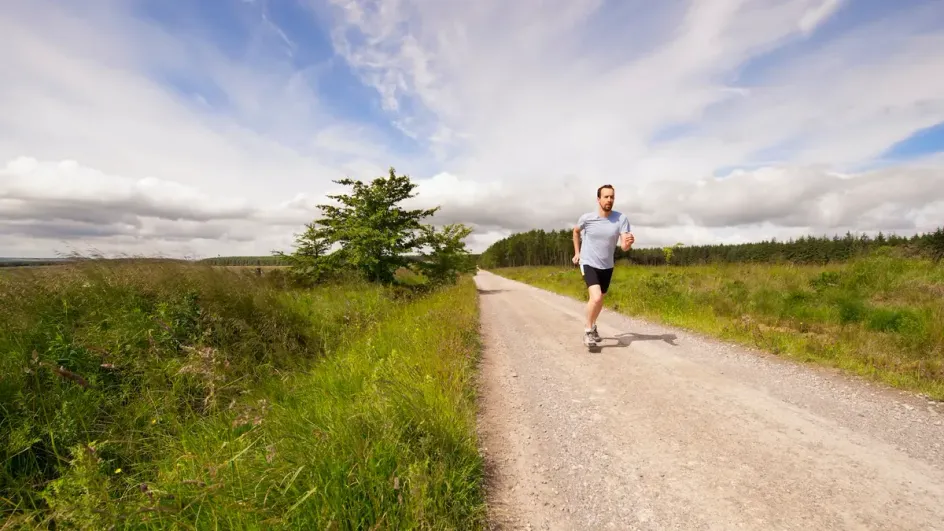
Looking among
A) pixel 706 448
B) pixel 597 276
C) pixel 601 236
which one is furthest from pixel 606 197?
pixel 706 448

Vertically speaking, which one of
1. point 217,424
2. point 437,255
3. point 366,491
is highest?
point 437,255

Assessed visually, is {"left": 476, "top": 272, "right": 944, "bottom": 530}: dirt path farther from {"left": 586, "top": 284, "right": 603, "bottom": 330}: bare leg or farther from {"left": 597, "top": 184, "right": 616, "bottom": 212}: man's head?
{"left": 597, "top": 184, "right": 616, "bottom": 212}: man's head

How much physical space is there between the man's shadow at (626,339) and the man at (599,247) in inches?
8.9

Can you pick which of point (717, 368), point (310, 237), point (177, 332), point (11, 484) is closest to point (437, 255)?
point (310, 237)

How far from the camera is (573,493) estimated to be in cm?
229

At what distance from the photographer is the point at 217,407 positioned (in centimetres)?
384

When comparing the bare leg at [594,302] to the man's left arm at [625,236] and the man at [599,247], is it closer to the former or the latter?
the man at [599,247]

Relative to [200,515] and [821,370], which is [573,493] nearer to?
[200,515]

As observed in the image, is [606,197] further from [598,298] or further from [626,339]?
[626,339]

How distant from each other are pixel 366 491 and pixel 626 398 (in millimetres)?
2741

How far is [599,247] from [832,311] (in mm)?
5380

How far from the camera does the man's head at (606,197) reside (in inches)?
222

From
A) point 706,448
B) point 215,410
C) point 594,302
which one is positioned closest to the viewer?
point 706,448

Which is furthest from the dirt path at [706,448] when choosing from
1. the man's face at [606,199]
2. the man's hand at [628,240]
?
the man's face at [606,199]
